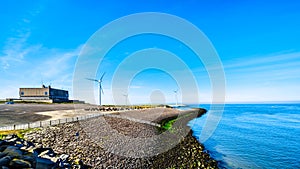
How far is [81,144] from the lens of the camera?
54.9ft

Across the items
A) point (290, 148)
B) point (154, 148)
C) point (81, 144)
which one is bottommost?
point (290, 148)

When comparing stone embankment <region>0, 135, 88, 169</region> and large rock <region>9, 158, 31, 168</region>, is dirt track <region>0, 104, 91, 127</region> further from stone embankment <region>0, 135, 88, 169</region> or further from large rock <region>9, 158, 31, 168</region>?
large rock <region>9, 158, 31, 168</region>

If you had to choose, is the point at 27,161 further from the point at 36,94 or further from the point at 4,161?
the point at 36,94

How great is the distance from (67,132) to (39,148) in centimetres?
601

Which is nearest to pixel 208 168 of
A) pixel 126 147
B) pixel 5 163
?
pixel 126 147

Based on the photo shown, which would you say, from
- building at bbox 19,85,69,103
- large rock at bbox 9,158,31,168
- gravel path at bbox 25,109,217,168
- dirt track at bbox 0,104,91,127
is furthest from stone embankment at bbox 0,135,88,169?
building at bbox 19,85,69,103

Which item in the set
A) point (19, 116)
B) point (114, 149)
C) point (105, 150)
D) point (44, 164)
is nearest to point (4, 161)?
point (44, 164)

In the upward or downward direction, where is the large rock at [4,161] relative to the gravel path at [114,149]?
upward

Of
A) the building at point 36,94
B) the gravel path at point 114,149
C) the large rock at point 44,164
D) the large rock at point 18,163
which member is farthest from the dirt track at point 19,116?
the building at point 36,94

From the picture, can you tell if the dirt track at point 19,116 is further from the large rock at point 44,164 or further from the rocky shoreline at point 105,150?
the large rock at point 44,164

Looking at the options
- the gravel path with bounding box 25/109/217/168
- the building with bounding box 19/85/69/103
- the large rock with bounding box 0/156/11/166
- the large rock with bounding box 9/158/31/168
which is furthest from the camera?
the building with bounding box 19/85/69/103

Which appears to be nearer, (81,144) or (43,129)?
→ (81,144)

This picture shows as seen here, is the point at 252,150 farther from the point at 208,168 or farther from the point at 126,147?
the point at 126,147

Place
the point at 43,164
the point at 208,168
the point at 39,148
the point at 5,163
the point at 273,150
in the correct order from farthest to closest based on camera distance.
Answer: the point at 273,150 → the point at 208,168 → the point at 39,148 → the point at 43,164 → the point at 5,163
